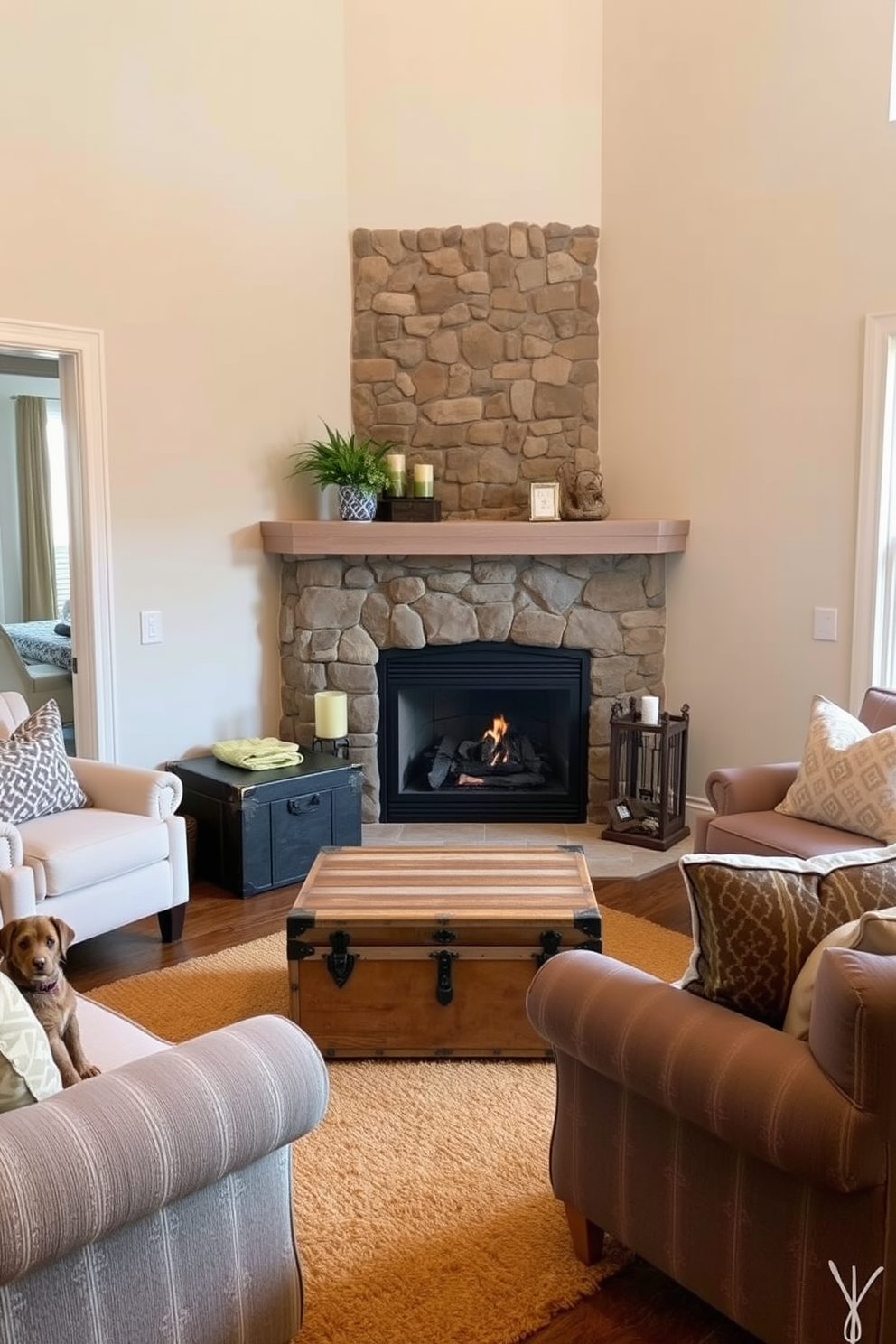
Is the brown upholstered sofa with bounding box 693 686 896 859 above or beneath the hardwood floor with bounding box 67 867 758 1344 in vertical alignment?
above

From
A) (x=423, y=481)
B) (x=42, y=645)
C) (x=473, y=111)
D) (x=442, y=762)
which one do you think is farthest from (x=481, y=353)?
(x=42, y=645)

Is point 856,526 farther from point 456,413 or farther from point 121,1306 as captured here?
point 121,1306

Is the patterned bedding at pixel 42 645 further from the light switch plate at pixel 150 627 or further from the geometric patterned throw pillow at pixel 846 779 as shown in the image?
the geometric patterned throw pillow at pixel 846 779

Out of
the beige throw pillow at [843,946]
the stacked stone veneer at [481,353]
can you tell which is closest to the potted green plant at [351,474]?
the stacked stone veneer at [481,353]

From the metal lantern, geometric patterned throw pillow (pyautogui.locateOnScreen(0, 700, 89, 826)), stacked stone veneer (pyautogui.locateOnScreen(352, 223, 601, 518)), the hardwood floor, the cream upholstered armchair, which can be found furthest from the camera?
stacked stone veneer (pyautogui.locateOnScreen(352, 223, 601, 518))

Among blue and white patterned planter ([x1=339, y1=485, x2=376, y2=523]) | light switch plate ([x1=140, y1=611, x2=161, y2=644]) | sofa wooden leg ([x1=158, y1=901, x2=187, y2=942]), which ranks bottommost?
sofa wooden leg ([x1=158, y1=901, x2=187, y2=942])

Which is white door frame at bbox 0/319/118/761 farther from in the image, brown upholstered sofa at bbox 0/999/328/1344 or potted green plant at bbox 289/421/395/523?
brown upholstered sofa at bbox 0/999/328/1344

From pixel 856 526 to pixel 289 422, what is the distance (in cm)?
246

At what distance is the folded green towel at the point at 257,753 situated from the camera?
14.6 ft

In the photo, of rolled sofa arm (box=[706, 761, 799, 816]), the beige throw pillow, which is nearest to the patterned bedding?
rolled sofa arm (box=[706, 761, 799, 816])

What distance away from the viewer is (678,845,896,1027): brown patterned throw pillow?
183 centimetres

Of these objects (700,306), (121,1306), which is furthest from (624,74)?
(121,1306)

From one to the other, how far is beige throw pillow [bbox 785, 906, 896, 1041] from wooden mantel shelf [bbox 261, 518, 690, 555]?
3.12 meters

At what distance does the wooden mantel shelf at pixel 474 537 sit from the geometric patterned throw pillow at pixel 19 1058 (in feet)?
10.9
